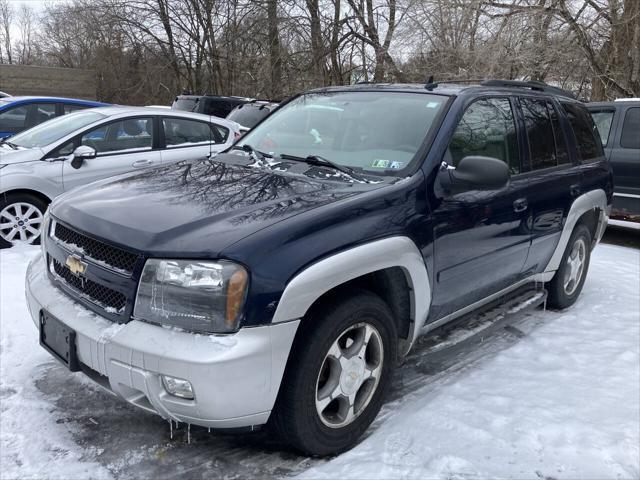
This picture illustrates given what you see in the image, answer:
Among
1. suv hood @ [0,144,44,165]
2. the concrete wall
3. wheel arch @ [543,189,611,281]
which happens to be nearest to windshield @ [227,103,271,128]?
suv hood @ [0,144,44,165]

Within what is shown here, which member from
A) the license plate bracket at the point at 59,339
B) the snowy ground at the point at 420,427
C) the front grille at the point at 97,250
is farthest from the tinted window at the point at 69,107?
the license plate bracket at the point at 59,339

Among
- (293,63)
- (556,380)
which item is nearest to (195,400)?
(556,380)

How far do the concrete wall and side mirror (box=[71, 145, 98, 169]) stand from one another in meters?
25.6

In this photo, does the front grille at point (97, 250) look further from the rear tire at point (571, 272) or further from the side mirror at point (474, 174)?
the rear tire at point (571, 272)

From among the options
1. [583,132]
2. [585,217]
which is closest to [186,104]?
[583,132]

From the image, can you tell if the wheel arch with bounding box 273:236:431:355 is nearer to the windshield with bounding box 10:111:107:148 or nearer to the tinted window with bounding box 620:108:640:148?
the windshield with bounding box 10:111:107:148

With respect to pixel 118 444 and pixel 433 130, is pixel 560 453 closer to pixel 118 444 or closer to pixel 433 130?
pixel 433 130

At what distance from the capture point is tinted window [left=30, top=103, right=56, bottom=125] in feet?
31.0

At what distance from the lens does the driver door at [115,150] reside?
6.62 metres

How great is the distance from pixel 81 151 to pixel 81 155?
0.05 meters

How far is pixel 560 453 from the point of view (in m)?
2.92

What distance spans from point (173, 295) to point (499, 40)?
1295 cm

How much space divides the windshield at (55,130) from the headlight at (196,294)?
504cm

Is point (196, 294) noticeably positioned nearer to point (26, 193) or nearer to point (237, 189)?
point (237, 189)
